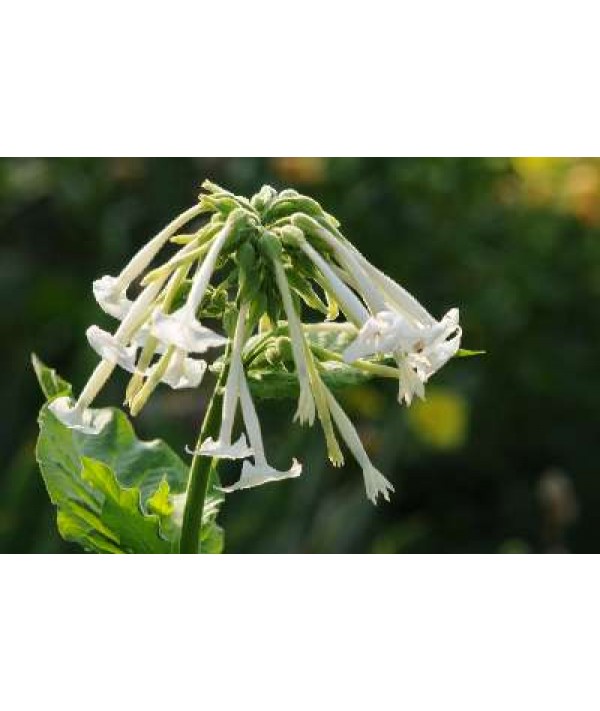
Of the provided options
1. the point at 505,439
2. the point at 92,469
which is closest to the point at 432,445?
the point at 505,439

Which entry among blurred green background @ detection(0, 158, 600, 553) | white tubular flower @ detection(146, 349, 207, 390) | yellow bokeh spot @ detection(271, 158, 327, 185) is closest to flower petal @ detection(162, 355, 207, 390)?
white tubular flower @ detection(146, 349, 207, 390)

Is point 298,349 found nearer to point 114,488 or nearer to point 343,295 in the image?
point 343,295

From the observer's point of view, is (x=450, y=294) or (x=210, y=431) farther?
(x=450, y=294)

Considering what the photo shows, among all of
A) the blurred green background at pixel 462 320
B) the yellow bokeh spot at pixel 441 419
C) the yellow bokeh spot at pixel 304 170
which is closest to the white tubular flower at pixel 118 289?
the blurred green background at pixel 462 320

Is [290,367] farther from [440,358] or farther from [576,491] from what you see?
[576,491]

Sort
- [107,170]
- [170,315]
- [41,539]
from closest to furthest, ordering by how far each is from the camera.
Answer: [170,315] → [41,539] → [107,170]

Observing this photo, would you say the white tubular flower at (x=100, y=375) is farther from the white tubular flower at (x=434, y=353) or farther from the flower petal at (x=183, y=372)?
the white tubular flower at (x=434, y=353)

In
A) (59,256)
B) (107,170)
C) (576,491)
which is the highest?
(107,170)
